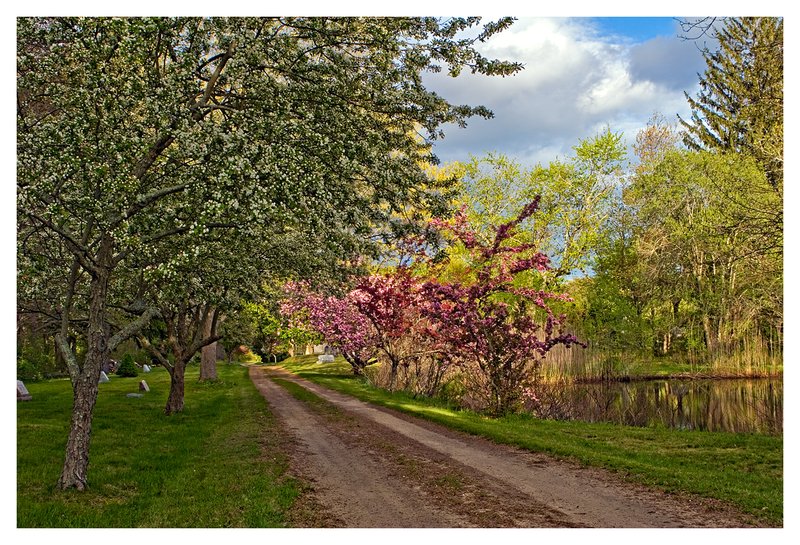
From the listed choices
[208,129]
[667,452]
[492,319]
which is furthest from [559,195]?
[208,129]

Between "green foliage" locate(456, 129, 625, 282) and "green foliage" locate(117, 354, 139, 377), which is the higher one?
"green foliage" locate(456, 129, 625, 282)

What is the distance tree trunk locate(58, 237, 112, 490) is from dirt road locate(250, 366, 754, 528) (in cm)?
368

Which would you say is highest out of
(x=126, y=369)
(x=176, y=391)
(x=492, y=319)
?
(x=492, y=319)

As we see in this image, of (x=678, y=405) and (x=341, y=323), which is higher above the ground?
(x=341, y=323)

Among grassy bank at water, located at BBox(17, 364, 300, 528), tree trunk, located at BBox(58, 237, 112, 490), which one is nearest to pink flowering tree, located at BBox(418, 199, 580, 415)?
grassy bank at water, located at BBox(17, 364, 300, 528)

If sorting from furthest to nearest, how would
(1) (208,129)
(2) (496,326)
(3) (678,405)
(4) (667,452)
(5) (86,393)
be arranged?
1. (3) (678,405)
2. (2) (496,326)
3. (4) (667,452)
4. (5) (86,393)
5. (1) (208,129)

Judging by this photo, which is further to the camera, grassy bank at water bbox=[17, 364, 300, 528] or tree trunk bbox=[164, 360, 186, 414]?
tree trunk bbox=[164, 360, 186, 414]

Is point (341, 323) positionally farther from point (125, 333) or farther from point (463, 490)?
point (463, 490)

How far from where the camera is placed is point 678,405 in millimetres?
22484

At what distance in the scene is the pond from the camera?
1805 centimetres

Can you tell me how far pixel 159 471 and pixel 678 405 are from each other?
19262 millimetres

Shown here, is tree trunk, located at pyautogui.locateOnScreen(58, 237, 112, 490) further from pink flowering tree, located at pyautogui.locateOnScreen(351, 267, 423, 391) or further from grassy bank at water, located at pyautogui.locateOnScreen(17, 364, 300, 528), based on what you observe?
pink flowering tree, located at pyautogui.locateOnScreen(351, 267, 423, 391)
